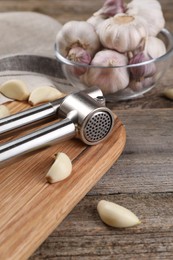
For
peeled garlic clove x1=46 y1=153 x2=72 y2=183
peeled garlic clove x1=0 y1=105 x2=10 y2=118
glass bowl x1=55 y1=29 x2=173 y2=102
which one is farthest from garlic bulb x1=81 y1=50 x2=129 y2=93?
peeled garlic clove x1=46 y1=153 x2=72 y2=183

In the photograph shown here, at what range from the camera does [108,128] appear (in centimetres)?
133

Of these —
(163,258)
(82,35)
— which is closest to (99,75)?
(82,35)

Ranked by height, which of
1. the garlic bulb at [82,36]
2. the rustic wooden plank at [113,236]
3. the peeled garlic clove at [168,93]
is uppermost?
the garlic bulb at [82,36]

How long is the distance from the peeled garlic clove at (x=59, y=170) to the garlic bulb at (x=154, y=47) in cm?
50

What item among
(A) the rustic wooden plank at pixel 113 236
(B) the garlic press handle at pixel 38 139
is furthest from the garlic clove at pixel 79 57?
(A) the rustic wooden plank at pixel 113 236

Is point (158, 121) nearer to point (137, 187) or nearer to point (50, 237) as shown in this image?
point (137, 187)

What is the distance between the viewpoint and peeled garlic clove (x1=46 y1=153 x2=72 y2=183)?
3.89 ft

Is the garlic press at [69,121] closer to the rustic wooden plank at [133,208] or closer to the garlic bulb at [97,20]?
the rustic wooden plank at [133,208]

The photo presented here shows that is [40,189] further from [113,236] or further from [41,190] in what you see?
[113,236]

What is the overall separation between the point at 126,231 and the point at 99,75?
567mm

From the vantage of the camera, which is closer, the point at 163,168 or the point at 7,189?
the point at 7,189

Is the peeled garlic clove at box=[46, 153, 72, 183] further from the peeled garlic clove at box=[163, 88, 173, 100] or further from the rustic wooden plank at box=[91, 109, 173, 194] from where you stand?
the peeled garlic clove at box=[163, 88, 173, 100]

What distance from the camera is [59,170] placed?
1.19m

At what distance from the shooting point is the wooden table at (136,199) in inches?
41.9
